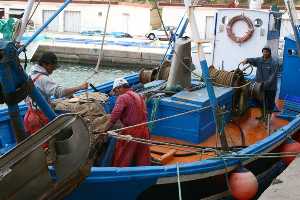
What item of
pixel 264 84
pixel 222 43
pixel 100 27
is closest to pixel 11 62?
pixel 264 84

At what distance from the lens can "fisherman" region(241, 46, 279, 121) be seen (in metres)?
8.07

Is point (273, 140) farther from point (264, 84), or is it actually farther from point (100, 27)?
point (100, 27)

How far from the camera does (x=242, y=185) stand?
562 centimetres

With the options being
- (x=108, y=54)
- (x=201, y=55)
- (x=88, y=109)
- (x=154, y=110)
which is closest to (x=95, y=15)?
(x=108, y=54)

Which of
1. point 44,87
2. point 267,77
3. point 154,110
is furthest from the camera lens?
point 267,77

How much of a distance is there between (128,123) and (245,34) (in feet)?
18.8

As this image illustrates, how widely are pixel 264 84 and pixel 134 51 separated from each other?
20.5 metres

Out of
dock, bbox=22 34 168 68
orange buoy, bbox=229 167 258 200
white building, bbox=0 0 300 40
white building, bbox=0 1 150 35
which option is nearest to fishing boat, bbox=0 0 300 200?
orange buoy, bbox=229 167 258 200

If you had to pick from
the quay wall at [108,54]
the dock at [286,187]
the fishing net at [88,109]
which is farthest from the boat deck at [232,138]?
the quay wall at [108,54]

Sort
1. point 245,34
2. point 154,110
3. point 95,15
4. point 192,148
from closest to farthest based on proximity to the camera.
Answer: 1. point 192,148
2. point 154,110
3. point 245,34
4. point 95,15

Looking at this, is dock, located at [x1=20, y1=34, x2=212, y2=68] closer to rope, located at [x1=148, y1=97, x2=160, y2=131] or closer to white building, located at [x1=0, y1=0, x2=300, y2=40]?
white building, located at [x1=0, y1=0, x2=300, y2=40]

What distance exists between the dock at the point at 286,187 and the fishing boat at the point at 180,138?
41 centimetres

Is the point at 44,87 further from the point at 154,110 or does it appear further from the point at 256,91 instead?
the point at 256,91

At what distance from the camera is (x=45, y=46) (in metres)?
29.8
